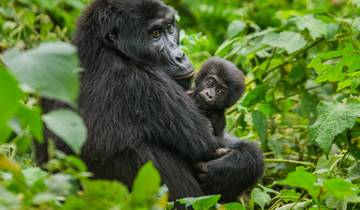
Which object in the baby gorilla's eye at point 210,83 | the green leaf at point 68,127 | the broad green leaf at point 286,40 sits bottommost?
the green leaf at point 68,127

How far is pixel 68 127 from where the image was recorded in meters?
2.04

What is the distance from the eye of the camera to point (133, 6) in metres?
4.11

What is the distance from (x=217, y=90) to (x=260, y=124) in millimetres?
718

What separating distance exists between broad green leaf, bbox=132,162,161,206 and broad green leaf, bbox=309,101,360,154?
1.80 meters

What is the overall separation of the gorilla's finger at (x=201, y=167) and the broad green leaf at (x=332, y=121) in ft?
1.95

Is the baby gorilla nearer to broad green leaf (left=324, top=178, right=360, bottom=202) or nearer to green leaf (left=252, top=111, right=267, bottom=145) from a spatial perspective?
green leaf (left=252, top=111, right=267, bottom=145)

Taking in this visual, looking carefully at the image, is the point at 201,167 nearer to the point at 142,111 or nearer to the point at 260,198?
the point at 260,198

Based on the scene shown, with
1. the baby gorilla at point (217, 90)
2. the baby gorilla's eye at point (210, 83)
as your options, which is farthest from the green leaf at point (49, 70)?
the baby gorilla's eye at point (210, 83)

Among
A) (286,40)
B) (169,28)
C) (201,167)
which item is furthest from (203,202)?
(286,40)

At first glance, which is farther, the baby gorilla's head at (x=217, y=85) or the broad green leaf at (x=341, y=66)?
the baby gorilla's head at (x=217, y=85)

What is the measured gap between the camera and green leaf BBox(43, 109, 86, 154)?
6.60 ft

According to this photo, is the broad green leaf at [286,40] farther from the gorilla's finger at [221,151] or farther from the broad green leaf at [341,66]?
the gorilla's finger at [221,151]

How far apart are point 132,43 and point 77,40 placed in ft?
0.96

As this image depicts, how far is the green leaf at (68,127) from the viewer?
2.01m
